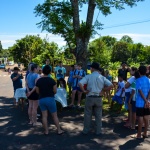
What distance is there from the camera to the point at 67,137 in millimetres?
7289

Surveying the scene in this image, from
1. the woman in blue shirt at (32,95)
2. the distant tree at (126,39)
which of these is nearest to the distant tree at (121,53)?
the distant tree at (126,39)

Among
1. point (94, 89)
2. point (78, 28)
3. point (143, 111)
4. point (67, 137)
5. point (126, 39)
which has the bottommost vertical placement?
point (67, 137)

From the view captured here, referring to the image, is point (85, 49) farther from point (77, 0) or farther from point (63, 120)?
point (63, 120)

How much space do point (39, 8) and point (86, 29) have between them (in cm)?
258

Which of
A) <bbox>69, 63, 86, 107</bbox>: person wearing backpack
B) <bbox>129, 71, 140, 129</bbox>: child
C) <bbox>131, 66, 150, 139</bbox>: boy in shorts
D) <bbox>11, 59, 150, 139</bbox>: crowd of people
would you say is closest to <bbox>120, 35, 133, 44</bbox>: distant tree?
<bbox>69, 63, 86, 107</bbox>: person wearing backpack

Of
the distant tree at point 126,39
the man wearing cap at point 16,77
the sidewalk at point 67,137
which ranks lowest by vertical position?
the sidewalk at point 67,137

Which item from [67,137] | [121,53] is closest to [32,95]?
[67,137]

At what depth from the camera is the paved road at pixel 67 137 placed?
21.4 ft

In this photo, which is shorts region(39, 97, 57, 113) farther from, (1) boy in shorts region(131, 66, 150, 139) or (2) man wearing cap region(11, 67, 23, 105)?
(2) man wearing cap region(11, 67, 23, 105)

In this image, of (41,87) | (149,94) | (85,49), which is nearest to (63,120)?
(41,87)

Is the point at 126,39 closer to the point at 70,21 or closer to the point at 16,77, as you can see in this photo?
the point at 70,21

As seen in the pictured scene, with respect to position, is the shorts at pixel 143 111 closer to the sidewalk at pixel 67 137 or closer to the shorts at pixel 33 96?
the sidewalk at pixel 67 137

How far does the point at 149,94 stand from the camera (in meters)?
7.10

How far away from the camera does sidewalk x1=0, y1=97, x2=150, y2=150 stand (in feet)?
21.4
